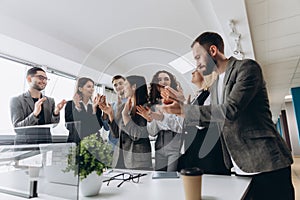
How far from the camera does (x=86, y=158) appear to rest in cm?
76

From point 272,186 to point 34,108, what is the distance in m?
1.78

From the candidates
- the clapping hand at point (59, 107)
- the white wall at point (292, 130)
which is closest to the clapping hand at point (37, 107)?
the clapping hand at point (59, 107)

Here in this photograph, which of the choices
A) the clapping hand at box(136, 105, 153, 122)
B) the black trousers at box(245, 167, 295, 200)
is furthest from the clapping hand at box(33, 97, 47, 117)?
the black trousers at box(245, 167, 295, 200)

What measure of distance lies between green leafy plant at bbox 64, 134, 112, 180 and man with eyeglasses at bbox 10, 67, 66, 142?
3.21ft

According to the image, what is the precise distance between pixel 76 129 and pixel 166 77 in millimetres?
850

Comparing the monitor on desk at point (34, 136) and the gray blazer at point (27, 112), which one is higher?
the gray blazer at point (27, 112)

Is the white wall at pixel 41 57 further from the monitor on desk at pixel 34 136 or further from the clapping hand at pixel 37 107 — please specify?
the monitor on desk at pixel 34 136

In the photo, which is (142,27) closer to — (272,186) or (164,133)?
(164,133)

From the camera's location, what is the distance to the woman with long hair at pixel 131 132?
1315 millimetres

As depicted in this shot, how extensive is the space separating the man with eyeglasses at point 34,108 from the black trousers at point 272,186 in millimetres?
1442

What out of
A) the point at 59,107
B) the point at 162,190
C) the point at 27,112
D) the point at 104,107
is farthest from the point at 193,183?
the point at 27,112

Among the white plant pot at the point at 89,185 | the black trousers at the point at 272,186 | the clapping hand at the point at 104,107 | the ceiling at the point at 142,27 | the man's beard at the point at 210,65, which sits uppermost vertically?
the ceiling at the point at 142,27

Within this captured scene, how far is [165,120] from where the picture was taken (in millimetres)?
1313

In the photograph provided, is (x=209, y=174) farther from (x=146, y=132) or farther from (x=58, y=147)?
(x=58, y=147)
